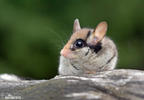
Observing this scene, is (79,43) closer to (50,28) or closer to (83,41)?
(83,41)

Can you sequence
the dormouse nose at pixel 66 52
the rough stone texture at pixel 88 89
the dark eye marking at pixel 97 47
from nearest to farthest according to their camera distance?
the rough stone texture at pixel 88 89 → the dormouse nose at pixel 66 52 → the dark eye marking at pixel 97 47

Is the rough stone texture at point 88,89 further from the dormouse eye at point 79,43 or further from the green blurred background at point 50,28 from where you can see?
the green blurred background at point 50,28

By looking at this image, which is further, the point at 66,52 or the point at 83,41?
the point at 83,41

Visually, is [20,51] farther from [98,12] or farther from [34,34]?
[98,12]

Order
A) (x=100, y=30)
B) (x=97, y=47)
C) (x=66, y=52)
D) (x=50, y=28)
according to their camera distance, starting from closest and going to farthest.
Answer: (x=66, y=52) → (x=100, y=30) → (x=97, y=47) → (x=50, y=28)

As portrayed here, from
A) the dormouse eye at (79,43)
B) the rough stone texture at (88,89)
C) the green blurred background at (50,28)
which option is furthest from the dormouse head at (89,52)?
the green blurred background at (50,28)

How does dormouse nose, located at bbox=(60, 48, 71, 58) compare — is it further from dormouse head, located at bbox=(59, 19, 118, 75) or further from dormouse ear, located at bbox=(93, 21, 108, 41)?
dormouse ear, located at bbox=(93, 21, 108, 41)

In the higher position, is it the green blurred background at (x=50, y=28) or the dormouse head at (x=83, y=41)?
the green blurred background at (x=50, y=28)

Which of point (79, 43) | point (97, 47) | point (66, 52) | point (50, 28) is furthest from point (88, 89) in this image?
point (50, 28)
